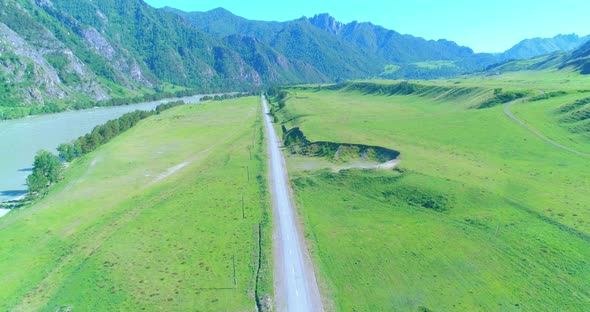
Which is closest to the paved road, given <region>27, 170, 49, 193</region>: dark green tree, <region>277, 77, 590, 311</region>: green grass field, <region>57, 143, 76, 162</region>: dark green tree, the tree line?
<region>277, 77, 590, 311</region>: green grass field

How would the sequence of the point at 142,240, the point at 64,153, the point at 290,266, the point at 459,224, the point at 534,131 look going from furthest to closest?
the point at 64,153 → the point at 534,131 → the point at 459,224 → the point at 142,240 → the point at 290,266

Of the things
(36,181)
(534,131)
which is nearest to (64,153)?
(36,181)

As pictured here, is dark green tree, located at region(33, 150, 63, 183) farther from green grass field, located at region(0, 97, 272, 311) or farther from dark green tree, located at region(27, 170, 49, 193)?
green grass field, located at region(0, 97, 272, 311)

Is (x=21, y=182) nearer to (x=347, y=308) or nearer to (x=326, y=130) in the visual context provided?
(x=326, y=130)

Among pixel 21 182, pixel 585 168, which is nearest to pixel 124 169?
pixel 21 182

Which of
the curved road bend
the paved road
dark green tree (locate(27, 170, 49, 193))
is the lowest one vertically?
the curved road bend

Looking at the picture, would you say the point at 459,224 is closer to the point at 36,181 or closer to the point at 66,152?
the point at 36,181
